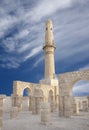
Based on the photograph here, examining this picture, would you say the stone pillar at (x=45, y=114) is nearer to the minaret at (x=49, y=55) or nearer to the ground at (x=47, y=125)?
the ground at (x=47, y=125)

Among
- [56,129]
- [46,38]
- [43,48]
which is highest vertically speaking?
[46,38]

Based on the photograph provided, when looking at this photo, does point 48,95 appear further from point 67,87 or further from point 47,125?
point 47,125

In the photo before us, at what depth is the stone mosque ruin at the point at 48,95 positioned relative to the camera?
50.3 ft

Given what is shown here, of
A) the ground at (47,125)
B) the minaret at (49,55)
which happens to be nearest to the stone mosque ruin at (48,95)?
the minaret at (49,55)

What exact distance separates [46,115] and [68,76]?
600cm

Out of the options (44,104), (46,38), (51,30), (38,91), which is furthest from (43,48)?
(44,104)

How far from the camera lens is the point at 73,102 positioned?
20.2m

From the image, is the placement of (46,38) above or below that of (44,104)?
above

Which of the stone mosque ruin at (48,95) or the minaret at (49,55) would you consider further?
the minaret at (49,55)

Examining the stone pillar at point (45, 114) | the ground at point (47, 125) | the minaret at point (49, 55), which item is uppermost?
the minaret at point (49, 55)

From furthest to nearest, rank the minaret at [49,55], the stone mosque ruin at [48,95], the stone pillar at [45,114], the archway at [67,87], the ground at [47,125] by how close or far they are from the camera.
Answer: the minaret at [49,55]
the archway at [67,87]
the stone mosque ruin at [48,95]
the stone pillar at [45,114]
the ground at [47,125]

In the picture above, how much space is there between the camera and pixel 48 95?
27375 mm

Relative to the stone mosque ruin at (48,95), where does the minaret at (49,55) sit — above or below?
above

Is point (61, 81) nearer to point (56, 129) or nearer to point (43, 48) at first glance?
point (56, 129)
